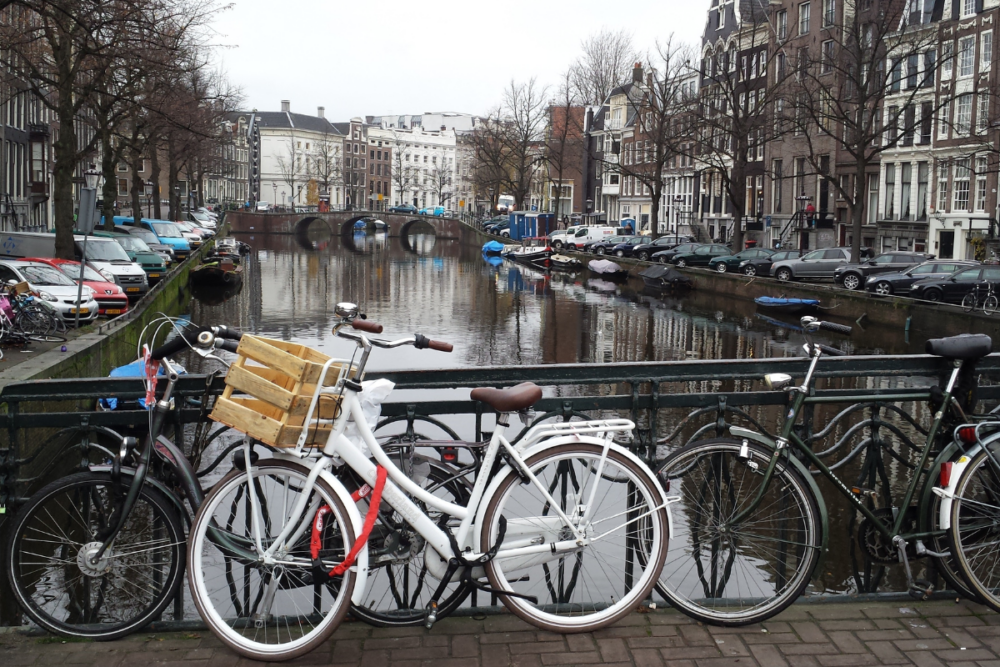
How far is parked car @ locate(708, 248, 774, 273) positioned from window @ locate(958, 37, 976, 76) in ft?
33.7

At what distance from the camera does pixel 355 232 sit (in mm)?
114188

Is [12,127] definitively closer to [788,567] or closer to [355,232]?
[788,567]

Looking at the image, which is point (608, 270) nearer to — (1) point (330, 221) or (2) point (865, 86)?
(2) point (865, 86)

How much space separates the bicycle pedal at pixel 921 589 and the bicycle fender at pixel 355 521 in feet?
7.24

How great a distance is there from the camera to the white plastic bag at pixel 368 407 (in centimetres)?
357

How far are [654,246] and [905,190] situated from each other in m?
12.6

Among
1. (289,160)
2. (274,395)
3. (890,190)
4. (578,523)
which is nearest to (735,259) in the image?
(890,190)

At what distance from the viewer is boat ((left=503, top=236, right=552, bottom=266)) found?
2334 inches

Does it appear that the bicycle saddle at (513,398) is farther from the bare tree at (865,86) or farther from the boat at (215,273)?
the boat at (215,273)

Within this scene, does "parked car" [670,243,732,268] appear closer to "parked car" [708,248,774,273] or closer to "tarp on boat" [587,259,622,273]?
"parked car" [708,248,774,273]

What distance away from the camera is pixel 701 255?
4547 cm

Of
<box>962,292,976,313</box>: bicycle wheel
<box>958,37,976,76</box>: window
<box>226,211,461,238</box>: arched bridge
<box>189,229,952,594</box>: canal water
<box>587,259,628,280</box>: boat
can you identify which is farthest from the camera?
<box>226,211,461,238</box>: arched bridge

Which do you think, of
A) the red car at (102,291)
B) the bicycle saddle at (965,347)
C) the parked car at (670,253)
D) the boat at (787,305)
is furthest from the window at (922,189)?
the bicycle saddle at (965,347)

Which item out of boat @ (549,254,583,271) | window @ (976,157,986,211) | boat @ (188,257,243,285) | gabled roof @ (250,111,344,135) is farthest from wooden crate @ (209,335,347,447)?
gabled roof @ (250,111,344,135)
